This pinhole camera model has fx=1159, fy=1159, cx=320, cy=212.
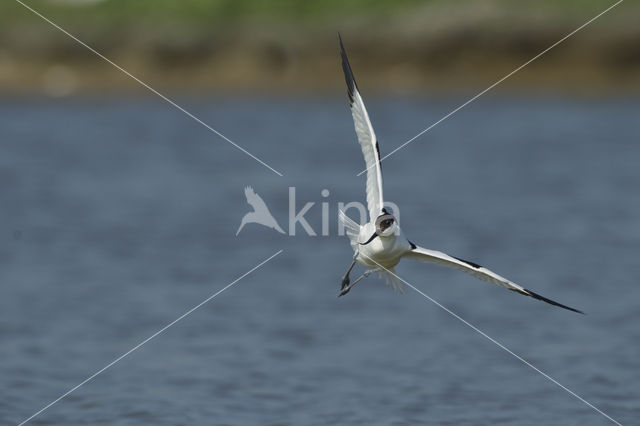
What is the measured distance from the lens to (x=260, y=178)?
78.4ft

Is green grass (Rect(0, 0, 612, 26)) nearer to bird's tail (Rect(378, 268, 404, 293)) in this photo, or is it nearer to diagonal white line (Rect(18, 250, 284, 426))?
diagonal white line (Rect(18, 250, 284, 426))

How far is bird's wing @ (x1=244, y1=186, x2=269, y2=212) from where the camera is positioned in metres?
22.3

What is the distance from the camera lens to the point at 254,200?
22.8m

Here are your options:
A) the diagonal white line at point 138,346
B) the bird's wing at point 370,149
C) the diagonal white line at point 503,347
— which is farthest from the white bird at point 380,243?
the diagonal white line at point 138,346

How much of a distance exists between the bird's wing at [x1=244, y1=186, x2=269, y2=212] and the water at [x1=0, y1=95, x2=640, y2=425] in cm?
34

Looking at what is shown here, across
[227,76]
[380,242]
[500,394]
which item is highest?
[227,76]

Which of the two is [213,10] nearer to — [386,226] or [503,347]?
[503,347]

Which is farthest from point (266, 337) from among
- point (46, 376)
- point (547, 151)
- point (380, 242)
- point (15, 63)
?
point (15, 63)

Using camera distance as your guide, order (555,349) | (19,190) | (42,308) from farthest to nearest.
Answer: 1. (19,190)
2. (42,308)
3. (555,349)

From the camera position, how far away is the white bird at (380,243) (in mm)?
9289

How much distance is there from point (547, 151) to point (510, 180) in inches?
119

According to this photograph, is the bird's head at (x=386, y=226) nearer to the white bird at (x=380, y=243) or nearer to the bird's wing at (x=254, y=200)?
the white bird at (x=380, y=243)

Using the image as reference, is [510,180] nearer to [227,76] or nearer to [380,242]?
[227,76]

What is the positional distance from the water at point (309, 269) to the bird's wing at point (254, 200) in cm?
34
